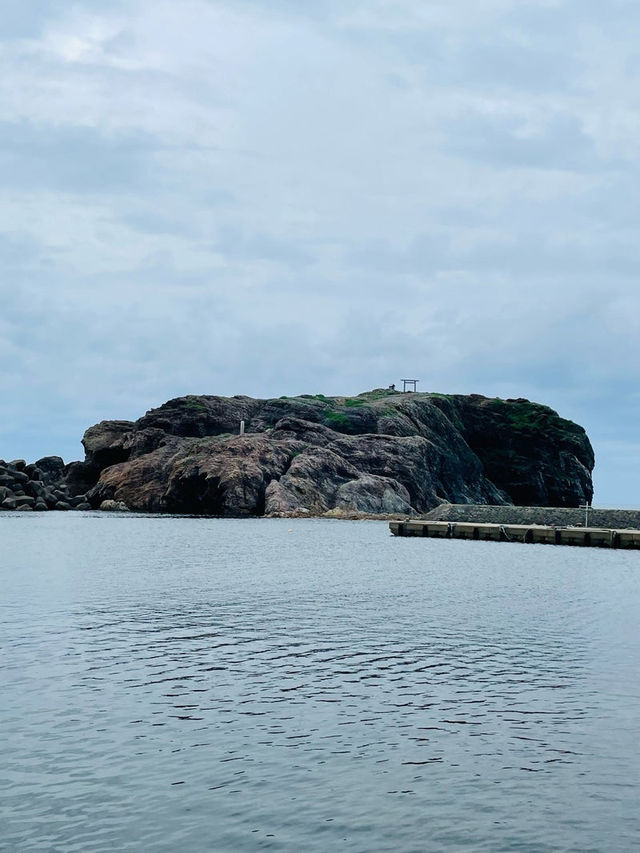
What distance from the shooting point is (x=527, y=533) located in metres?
121

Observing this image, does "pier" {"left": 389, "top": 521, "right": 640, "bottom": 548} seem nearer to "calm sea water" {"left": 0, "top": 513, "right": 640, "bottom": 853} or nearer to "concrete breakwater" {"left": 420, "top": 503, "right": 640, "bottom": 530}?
"concrete breakwater" {"left": 420, "top": 503, "right": 640, "bottom": 530}

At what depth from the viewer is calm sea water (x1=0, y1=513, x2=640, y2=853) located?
58.6ft

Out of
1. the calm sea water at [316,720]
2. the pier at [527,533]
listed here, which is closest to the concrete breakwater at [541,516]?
the pier at [527,533]

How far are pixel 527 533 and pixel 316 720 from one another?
99777mm

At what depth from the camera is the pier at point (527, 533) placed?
11250 cm

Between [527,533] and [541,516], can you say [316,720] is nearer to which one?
[527,533]

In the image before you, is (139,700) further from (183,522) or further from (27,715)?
(183,522)

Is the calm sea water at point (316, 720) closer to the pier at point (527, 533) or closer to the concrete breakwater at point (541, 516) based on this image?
the pier at point (527, 533)

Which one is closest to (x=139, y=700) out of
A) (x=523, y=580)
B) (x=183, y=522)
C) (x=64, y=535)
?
(x=523, y=580)

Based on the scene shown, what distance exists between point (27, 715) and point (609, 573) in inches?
2345

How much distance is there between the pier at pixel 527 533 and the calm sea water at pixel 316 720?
5862cm

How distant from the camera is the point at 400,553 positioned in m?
96.2

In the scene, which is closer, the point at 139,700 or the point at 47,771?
the point at 47,771

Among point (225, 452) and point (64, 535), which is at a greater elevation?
point (225, 452)
